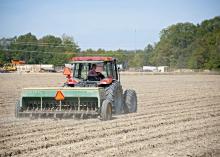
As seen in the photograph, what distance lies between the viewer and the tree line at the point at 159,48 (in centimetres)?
10588

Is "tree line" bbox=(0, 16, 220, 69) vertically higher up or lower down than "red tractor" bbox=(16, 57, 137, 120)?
higher up

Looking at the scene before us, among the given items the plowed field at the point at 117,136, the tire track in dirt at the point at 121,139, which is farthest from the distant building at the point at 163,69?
the tire track in dirt at the point at 121,139

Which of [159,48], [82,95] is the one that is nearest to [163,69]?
[159,48]

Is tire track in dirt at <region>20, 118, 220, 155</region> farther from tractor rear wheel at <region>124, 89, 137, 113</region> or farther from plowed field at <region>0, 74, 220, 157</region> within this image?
tractor rear wheel at <region>124, 89, 137, 113</region>

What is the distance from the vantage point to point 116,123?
1272 centimetres

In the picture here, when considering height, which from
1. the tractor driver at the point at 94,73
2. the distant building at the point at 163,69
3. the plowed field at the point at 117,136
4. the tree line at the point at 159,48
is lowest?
the plowed field at the point at 117,136

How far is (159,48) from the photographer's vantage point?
5017 inches

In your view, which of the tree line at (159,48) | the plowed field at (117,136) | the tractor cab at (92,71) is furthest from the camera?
the tree line at (159,48)

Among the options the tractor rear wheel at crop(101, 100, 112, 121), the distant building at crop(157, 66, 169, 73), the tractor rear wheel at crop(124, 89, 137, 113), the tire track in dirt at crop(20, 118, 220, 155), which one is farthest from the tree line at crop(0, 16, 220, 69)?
the tire track in dirt at crop(20, 118, 220, 155)

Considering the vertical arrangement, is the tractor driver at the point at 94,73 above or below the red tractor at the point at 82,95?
above

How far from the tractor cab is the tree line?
282 feet

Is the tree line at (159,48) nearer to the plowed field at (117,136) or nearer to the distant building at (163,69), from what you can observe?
the distant building at (163,69)

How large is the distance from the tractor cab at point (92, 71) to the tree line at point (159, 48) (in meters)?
86.0

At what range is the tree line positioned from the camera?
106 meters
